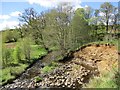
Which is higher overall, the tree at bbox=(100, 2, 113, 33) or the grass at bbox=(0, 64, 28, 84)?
the tree at bbox=(100, 2, 113, 33)

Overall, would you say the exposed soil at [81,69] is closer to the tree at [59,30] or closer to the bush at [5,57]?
the tree at [59,30]

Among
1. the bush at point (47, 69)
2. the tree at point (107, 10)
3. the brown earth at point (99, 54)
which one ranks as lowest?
the bush at point (47, 69)

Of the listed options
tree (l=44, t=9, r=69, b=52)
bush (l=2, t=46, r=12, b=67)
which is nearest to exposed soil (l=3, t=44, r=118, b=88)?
tree (l=44, t=9, r=69, b=52)

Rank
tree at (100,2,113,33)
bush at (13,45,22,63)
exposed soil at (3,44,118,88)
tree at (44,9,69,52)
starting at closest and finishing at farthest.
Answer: exposed soil at (3,44,118,88), bush at (13,45,22,63), tree at (44,9,69,52), tree at (100,2,113,33)

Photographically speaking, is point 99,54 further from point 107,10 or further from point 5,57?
point 107,10

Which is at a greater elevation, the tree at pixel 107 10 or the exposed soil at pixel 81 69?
the tree at pixel 107 10

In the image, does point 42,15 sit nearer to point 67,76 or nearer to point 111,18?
point 111,18

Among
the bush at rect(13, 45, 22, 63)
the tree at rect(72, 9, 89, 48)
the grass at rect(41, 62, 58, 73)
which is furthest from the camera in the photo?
the tree at rect(72, 9, 89, 48)

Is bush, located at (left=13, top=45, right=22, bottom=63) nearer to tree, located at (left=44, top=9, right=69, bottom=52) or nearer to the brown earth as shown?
tree, located at (left=44, top=9, right=69, bottom=52)

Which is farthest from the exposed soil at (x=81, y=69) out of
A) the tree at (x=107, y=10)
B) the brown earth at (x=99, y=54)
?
the tree at (x=107, y=10)

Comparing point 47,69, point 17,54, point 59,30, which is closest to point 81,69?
point 47,69

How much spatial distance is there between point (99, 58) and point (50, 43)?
7989 millimetres

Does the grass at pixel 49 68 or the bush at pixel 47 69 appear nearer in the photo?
the bush at pixel 47 69

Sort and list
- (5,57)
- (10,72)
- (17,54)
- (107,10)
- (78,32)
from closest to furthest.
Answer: (10,72), (5,57), (17,54), (78,32), (107,10)
